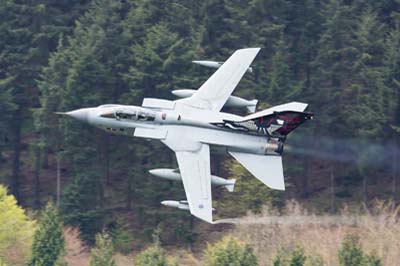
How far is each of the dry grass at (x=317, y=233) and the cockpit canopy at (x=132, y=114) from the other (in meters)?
11.7

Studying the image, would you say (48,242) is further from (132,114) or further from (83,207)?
(83,207)

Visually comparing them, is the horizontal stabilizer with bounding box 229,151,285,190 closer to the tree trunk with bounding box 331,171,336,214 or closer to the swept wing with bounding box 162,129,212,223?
the swept wing with bounding box 162,129,212,223

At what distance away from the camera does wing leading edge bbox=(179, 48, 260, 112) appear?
2511 inches

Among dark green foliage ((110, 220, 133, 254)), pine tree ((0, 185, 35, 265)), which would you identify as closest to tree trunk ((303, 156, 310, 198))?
dark green foliage ((110, 220, 133, 254))

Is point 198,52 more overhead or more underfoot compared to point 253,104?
more underfoot

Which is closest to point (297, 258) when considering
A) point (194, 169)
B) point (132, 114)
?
point (194, 169)

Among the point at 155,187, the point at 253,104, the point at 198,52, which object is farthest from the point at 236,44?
the point at 253,104

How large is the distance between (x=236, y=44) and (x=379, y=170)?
36.5 feet

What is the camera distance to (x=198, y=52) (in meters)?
84.9

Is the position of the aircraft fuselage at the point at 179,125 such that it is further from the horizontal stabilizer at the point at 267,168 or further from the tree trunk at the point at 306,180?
the tree trunk at the point at 306,180

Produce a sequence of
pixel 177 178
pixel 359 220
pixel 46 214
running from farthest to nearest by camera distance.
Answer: pixel 359 220 → pixel 46 214 → pixel 177 178

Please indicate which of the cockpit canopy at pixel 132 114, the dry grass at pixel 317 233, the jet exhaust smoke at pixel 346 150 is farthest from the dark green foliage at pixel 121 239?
the cockpit canopy at pixel 132 114

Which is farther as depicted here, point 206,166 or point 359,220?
point 359,220

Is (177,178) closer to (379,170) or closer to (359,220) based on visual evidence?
(359,220)
